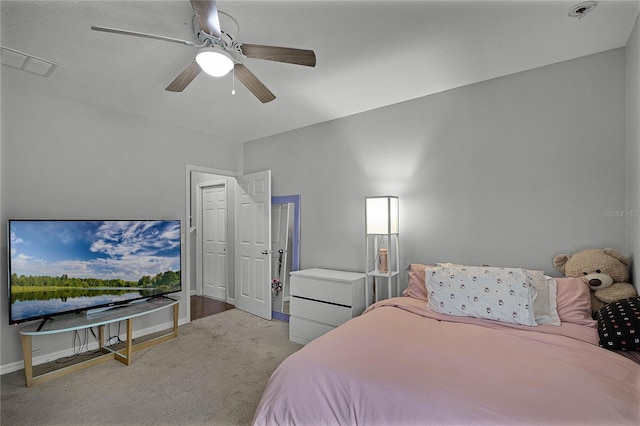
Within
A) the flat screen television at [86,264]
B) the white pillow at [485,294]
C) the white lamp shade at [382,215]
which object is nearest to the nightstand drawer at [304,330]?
the white lamp shade at [382,215]

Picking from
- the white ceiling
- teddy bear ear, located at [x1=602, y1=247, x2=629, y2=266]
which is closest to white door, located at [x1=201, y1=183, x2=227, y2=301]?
the white ceiling

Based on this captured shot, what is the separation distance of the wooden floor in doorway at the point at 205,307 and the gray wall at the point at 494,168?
192 centimetres

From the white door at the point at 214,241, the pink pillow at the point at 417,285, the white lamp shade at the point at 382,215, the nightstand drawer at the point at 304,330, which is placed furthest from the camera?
the white door at the point at 214,241

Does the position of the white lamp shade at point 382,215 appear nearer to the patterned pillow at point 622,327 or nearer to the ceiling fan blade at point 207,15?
the patterned pillow at point 622,327

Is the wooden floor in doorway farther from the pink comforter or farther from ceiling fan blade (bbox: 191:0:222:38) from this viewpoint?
ceiling fan blade (bbox: 191:0:222:38)

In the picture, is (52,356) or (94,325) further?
(52,356)

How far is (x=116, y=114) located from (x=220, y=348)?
9.04 feet

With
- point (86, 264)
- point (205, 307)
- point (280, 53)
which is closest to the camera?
point (280, 53)

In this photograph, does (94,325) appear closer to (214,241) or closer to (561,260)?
(214,241)

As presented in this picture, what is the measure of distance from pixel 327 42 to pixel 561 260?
92.9 inches

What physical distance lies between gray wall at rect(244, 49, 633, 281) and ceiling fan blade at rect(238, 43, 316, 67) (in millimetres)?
1650

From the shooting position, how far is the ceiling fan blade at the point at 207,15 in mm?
1354

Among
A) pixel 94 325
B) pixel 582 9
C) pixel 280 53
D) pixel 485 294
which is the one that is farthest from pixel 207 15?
pixel 94 325

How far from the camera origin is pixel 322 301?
10.2ft
